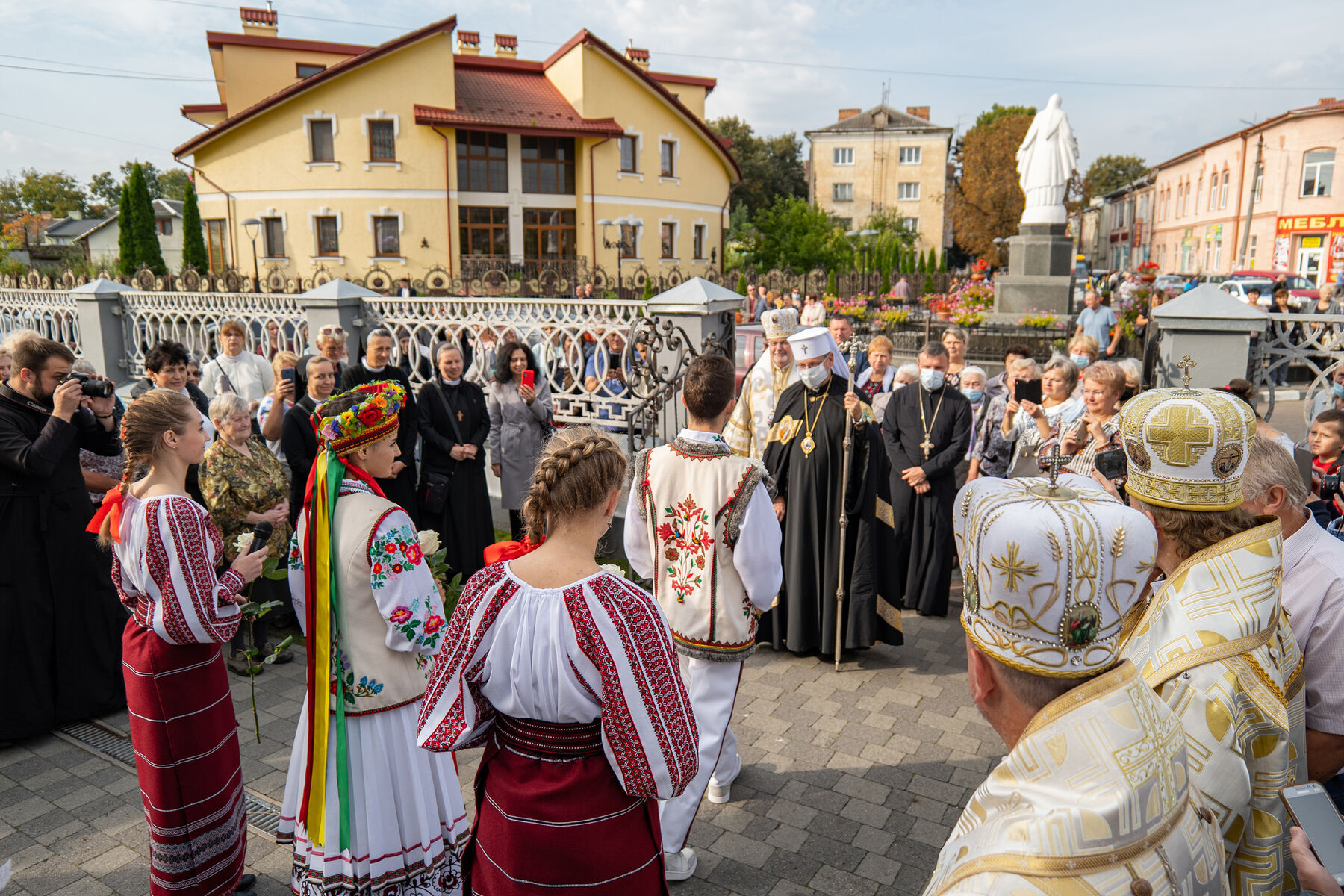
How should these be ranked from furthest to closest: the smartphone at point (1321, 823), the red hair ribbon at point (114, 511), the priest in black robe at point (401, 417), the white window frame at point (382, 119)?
the white window frame at point (382, 119)
the priest in black robe at point (401, 417)
the red hair ribbon at point (114, 511)
the smartphone at point (1321, 823)

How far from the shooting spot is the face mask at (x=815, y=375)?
539 centimetres

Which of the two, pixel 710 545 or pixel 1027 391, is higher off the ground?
pixel 1027 391

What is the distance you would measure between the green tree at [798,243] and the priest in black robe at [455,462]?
3357cm

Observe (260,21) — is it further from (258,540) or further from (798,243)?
(258,540)

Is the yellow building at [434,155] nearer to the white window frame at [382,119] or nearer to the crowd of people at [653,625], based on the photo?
the white window frame at [382,119]

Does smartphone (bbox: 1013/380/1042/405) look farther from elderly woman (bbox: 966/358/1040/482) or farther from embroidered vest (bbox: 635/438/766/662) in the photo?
embroidered vest (bbox: 635/438/766/662)

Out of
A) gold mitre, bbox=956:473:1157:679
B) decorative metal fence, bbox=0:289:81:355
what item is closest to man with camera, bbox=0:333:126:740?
gold mitre, bbox=956:473:1157:679

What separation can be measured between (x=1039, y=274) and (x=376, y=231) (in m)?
23.0

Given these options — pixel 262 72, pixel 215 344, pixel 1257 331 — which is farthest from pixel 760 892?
pixel 262 72

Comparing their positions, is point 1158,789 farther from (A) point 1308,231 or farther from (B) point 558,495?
(A) point 1308,231

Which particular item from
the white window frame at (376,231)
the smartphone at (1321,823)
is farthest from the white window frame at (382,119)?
the smartphone at (1321,823)

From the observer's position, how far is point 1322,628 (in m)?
2.30

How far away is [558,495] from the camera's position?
2352 millimetres

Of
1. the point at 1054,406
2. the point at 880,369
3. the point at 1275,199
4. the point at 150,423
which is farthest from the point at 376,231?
the point at 1275,199
